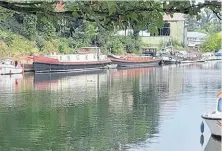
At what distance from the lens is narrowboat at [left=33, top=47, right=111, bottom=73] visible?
35.3m

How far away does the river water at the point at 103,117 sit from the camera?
11930mm

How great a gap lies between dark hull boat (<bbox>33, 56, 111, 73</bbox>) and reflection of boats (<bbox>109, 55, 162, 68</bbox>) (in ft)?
5.55

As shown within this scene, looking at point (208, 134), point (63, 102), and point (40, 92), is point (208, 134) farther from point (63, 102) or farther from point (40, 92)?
point (40, 92)

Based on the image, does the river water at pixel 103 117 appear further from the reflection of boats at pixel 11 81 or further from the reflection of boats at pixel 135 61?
the reflection of boats at pixel 135 61

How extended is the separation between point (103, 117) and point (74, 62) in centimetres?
2257

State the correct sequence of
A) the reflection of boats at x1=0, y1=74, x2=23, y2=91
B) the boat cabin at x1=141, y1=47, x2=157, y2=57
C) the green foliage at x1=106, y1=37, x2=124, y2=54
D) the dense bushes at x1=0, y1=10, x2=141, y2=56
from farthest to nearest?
the boat cabin at x1=141, y1=47, x2=157, y2=57 → the green foliage at x1=106, y1=37, x2=124, y2=54 → the dense bushes at x1=0, y1=10, x2=141, y2=56 → the reflection of boats at x1=0, y1=74, x2=23, y2=91

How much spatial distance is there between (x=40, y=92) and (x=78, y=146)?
1173cm

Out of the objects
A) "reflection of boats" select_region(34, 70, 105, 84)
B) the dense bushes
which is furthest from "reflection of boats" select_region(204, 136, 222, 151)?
the dense bushes

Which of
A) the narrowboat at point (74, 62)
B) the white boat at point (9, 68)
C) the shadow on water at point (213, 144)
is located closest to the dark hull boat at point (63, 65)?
the narrowboat at point (74, 62)

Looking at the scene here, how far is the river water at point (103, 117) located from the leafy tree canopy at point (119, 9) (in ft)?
30.1

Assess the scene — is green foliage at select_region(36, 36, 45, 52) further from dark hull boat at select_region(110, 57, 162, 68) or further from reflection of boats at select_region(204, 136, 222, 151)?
reflection of boats at select_region(204, 136, 222, 151)

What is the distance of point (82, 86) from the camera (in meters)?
26.4

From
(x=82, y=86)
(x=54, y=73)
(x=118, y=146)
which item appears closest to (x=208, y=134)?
(x=118, y=146)

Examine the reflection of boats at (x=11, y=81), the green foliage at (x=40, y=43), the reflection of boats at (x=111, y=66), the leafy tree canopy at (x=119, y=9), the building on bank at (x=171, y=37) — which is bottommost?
Answer: the reflection of boats at (x=11, y=81)
